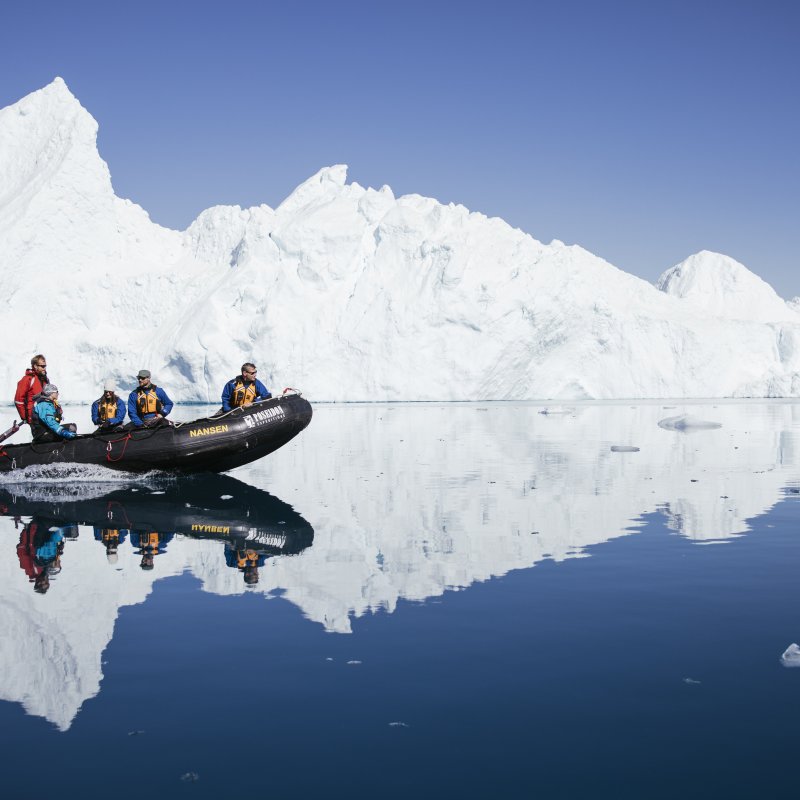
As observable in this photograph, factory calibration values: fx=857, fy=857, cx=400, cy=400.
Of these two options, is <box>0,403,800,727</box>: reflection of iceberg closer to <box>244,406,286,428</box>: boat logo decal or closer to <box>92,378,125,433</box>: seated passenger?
<box>244,406,286,428</box>: boat logo decal

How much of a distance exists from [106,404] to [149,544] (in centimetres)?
592

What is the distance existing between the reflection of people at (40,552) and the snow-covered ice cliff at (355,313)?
152 ft

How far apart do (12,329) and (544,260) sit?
35338mm

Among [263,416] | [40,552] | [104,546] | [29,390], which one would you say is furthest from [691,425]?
[40,552]

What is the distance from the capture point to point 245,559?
7324 mm

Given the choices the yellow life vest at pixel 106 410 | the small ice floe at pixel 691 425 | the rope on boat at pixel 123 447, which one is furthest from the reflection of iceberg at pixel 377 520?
the small ice floe at pixel 691 425

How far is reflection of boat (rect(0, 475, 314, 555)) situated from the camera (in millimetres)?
8477

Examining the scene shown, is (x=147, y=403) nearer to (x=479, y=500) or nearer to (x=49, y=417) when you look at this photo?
(x=49, y=417)

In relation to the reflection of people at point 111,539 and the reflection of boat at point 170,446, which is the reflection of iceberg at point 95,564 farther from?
the reflection of boat at point 170,446

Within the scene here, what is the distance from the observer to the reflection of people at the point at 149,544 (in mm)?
7289

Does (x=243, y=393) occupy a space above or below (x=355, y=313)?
below

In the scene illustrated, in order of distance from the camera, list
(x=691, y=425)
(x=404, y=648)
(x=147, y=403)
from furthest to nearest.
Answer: (x=691, y=425), (x=147, y=403), (x=404, y=648)

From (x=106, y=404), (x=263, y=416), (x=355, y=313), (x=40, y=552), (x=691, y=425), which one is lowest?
(x=40, y=552)

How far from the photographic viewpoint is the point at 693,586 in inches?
242
